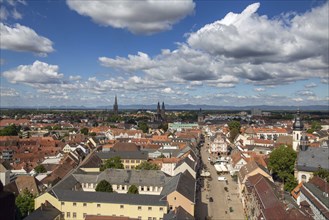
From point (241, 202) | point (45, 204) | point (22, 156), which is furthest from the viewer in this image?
point (22, 156)

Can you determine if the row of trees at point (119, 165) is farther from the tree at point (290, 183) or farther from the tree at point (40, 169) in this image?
the tree at point (290, 183)

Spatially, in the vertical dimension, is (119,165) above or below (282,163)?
below

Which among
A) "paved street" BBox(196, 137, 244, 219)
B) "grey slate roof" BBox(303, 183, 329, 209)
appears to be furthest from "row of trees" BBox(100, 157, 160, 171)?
"grey slate roof" BBox(303, 183, 329, 209)

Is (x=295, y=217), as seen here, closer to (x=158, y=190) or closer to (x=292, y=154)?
(x=158, y=190)

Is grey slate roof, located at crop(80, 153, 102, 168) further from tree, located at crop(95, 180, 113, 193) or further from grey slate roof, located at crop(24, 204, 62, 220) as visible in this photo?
grey slate roof, located at crop(24, 204, 62, 220)

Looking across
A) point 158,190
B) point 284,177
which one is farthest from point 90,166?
point 284,177

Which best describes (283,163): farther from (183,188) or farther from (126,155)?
(126,155)

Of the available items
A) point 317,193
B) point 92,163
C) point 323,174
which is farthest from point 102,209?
point 323,174
